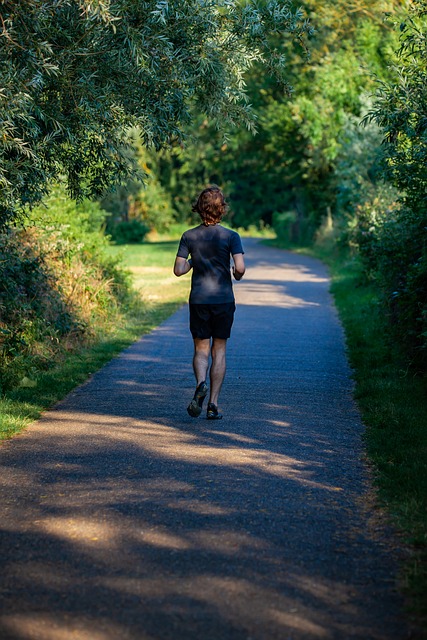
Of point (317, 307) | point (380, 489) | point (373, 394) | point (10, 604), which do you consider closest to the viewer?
point (10, 604)

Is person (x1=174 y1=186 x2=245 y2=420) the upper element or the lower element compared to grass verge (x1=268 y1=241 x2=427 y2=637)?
upper

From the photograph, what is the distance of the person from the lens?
8500 mm

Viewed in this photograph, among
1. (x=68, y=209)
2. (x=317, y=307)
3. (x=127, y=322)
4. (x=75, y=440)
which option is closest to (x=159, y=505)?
(x=75, y=440)

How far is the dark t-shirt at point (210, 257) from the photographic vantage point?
8.52 metres

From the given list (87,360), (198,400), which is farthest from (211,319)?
(87,360)

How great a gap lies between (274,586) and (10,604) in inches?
48.0

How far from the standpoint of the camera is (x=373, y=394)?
977cm

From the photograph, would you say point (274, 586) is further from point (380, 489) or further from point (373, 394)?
point (373, 394)

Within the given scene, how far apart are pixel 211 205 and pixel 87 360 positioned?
454cm

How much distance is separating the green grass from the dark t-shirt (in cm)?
196

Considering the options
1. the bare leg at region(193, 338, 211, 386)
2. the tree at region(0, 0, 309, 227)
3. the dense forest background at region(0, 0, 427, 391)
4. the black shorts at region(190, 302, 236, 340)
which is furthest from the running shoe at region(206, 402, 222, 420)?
the tree at region(0, 0, 309, 227)

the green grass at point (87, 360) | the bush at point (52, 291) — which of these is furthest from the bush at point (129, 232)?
the bush at point (52, 291)

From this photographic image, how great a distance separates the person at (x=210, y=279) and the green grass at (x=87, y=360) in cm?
165

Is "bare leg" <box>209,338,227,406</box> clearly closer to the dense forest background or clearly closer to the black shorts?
the black shorts
